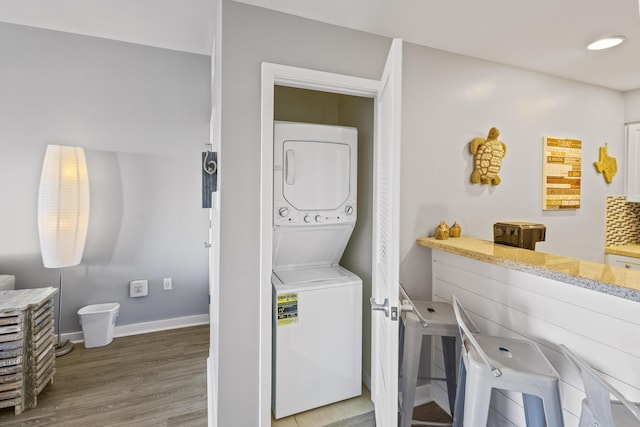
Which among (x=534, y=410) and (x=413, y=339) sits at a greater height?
(x=413, y=339)

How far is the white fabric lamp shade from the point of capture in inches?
98.3

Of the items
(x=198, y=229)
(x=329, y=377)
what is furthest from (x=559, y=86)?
(x=198, y=229)

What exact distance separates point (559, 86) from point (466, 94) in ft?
3.47

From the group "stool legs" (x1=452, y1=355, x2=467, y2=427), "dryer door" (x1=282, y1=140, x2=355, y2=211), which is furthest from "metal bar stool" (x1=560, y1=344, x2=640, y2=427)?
"dryer door" (x1=282, y1=140, x2=355, y2=211)

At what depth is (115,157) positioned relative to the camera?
2.89 metres

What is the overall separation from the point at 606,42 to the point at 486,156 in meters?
0.99

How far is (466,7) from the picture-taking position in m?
1.72

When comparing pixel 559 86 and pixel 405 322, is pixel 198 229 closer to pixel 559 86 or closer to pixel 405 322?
pixel 405 322

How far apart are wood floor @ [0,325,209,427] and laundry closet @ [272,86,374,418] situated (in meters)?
0.69

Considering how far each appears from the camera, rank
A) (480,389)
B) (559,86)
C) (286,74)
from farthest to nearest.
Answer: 1. (559,86)
2. (286,74)
3. (480,389)

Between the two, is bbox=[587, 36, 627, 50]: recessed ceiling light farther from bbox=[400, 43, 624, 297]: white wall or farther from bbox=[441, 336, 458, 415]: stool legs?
bbox=[441, 336, 458, 415]: stool legs

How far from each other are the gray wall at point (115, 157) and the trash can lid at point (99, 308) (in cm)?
7

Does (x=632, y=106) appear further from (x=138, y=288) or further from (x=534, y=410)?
(x=138, y=288)

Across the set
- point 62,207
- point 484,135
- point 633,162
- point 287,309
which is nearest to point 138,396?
point 287,309
